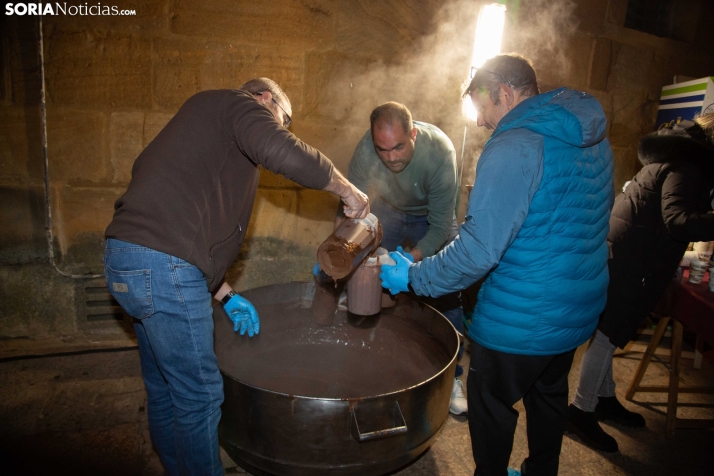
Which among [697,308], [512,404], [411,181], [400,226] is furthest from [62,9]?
[697,308]

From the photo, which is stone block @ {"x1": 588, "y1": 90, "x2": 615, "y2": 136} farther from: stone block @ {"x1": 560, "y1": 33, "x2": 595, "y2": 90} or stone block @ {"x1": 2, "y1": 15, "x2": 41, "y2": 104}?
stone block @ {"x1": 2, "y1": 15, "x2": 41, "y2": 104}

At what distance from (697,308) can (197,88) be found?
12.8ft

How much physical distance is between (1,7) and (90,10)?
575 millimetres

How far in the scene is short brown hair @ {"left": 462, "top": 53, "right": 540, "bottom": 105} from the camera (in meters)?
1.92

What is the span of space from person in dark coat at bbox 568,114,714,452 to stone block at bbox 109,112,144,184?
357cm

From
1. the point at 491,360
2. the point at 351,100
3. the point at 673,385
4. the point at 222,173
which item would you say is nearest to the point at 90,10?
the point at 351,100

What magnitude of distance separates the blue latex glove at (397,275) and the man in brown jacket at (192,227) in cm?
56

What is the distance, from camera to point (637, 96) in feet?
16.7

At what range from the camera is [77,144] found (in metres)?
3.43

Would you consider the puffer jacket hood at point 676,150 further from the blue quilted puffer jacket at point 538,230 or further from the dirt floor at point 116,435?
the dirt floor at point 116,435

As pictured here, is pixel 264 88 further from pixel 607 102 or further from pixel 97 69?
pixel 607 102

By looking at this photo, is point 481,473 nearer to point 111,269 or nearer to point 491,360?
point 491,360

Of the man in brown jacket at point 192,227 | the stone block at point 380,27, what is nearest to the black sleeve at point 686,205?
the man in brown jacket at point 192,227

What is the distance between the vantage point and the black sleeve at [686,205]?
254cm
